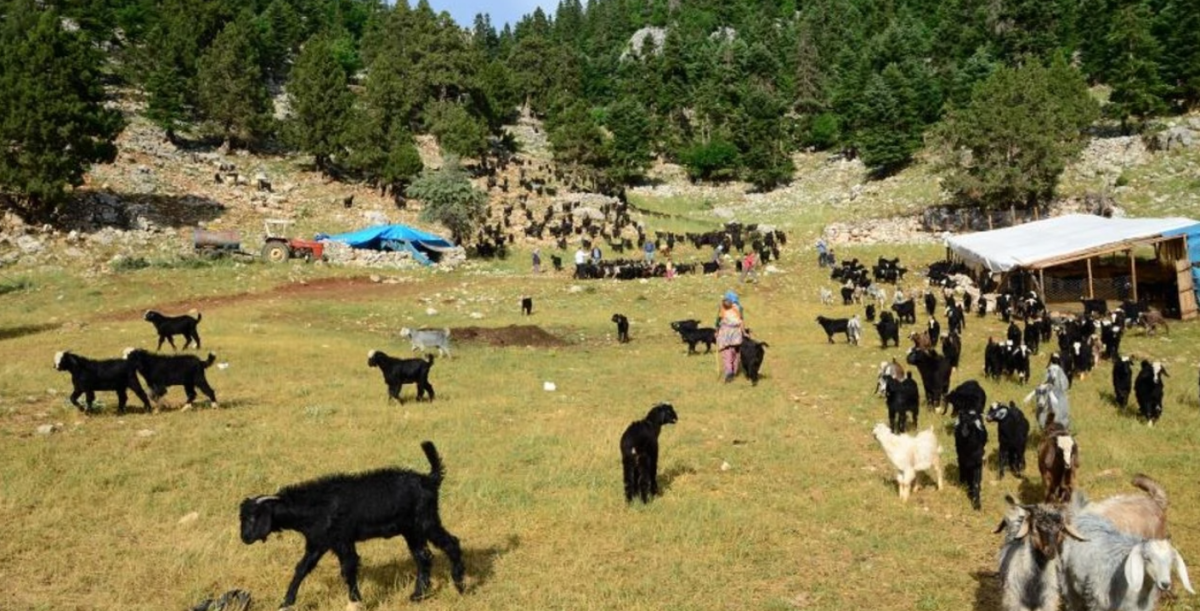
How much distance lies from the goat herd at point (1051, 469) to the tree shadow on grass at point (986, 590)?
83 centimetres

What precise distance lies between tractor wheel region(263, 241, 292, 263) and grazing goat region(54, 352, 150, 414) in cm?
2852

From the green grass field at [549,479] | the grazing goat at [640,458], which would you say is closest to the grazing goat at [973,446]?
the green grass field at [549,479]

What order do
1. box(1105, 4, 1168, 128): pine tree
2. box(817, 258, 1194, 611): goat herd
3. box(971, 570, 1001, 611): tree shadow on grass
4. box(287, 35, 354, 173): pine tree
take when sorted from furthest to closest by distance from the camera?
box(1105, 4, 1168, 128): pine tree, box(287, 35, 354, 173): pine tree, box(971, 570, 1001, 611): tree shadow on grass, box(817, 258, 1194, 611): goat herd

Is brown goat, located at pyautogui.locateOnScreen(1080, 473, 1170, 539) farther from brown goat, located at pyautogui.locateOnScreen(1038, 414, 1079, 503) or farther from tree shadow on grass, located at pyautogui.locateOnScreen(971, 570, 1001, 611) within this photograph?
brown goat, located at pyautogui.locateOnScreen(1038, 414, 1079, 503)

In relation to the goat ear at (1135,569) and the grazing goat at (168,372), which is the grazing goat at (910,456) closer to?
the goat ear at (1135,569)

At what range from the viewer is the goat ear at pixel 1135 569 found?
605 centimetres

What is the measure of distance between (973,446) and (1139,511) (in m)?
3.24

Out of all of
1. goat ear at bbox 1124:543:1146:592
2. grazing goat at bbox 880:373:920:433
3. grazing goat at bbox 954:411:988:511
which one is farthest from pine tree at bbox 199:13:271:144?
goat ear at bbox 1124:543:1146:592

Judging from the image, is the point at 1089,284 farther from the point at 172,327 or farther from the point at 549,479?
the point at 172,327

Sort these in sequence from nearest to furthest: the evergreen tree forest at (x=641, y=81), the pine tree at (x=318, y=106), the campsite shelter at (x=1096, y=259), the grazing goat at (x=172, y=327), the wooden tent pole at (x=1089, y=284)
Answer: the grazing goat at (x=172, y=327) < the campsite shelter at (x=1096, y=259) < the wooden tent pole at (x=1089, y=284) < the evergreen tree forest at (x=641, y=81) < the pine tree at (x=318, y=106)

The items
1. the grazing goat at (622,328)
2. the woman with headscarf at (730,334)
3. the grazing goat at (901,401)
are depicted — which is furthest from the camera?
the grazing goat at (622,328)

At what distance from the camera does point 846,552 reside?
30.8ft

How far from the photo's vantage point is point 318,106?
63438mm

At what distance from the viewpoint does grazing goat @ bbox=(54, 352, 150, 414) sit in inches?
607
